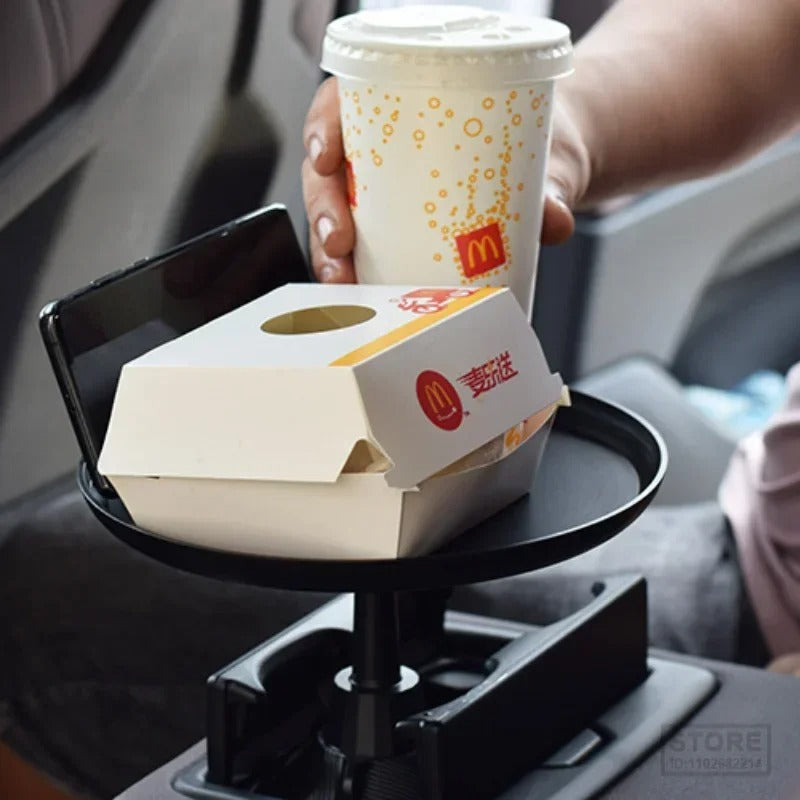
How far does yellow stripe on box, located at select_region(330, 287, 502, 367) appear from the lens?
66cm

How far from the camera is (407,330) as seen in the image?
694mm

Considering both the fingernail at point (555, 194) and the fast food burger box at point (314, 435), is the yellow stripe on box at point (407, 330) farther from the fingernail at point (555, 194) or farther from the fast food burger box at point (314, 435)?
the fingernail at point (555, 194)

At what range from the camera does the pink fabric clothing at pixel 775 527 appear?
131cm

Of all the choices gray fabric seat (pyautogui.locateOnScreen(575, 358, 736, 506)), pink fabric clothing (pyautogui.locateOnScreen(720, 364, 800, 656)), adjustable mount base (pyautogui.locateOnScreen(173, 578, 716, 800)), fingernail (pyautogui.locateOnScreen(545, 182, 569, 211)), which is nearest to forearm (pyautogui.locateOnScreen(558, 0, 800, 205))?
fingernail (pyautogui.locateOnScreen(545, 182, 569, 211))

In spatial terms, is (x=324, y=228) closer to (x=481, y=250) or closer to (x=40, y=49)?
(x=481, y=250)

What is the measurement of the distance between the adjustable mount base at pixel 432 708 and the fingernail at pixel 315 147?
27 cm

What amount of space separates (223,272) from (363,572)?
9.5 inches

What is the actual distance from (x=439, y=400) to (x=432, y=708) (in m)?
0.23

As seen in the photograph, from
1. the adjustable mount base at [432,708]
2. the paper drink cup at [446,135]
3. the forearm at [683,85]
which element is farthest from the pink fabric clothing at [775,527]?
the paper drink cup at [446,135]

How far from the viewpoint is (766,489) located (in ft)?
4.39

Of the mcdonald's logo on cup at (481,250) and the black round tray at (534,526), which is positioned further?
the mcdonald's logo on cup at (481,250)

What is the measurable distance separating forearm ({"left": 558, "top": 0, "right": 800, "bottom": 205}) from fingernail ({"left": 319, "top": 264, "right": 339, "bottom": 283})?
1.07 ft

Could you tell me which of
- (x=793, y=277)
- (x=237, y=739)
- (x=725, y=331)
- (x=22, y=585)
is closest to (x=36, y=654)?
(x=22, y=585)

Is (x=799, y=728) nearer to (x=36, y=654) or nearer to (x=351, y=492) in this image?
(x=351, y=492)
